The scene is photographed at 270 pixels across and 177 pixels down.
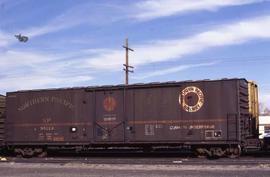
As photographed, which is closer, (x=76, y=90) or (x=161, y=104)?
(x=161, y=104)

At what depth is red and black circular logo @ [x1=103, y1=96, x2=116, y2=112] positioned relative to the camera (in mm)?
23609

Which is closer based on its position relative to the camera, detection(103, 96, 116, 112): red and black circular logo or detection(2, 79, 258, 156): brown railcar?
detection(2, 79, 258, 156): brown railcar

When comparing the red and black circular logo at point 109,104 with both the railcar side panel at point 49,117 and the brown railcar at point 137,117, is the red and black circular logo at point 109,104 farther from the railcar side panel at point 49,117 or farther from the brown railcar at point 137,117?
the railcar side panel at point 49,117

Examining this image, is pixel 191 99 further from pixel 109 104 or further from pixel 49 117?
pixel 49 117

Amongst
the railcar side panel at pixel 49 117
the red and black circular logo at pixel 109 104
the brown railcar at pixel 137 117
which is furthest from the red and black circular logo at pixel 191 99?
the railcar side panel at pixel 49 117

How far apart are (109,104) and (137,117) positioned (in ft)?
5.01

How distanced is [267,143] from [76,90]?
9.25 meters

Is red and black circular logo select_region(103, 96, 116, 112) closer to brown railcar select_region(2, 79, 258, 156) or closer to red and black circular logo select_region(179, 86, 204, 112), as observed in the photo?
brown railcar select_region(2, 79, 258, 156)

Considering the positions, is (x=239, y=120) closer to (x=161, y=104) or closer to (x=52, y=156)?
(x=161, y=104)

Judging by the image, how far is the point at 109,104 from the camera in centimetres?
2369

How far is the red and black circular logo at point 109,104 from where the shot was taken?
23.6 meters

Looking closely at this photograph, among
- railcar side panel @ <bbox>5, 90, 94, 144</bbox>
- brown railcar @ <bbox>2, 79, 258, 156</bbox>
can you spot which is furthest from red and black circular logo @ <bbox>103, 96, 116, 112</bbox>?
railcar side panel @ <bbox>5, 90, 94, 144</bbox>

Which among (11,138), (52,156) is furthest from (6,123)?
(52,156)

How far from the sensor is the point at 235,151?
21750mm
